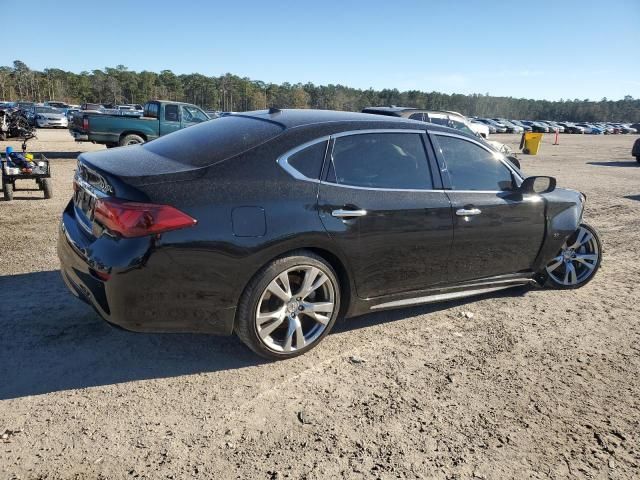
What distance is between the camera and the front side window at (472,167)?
3.93 metres

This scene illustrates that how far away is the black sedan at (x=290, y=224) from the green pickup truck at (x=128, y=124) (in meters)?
10.8

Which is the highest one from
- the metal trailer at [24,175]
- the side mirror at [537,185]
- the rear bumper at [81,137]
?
the side mirror at [537,185]

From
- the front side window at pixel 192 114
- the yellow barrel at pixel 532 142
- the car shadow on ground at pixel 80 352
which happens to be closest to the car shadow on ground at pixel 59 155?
the front side window at pixel 192 114

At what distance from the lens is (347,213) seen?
3248 millimetres

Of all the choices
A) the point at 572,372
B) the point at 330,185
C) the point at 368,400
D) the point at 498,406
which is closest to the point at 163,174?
the point at 330,185

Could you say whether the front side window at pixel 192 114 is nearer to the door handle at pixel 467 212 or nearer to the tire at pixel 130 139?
the tire at pixel 130 139

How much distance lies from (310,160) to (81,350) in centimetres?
203

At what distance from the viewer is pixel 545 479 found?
2314mm

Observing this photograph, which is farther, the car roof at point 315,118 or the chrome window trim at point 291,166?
the car roof at point 315,118

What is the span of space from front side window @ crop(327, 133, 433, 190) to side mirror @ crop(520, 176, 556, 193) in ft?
3.54

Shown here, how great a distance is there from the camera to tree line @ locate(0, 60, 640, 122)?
11494 centimetres

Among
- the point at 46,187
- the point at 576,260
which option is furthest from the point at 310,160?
the point at 46,187

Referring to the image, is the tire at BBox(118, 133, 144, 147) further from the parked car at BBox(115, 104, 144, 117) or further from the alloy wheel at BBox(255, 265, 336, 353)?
the alloy wheel at BBox(255, 265, 336, 353)

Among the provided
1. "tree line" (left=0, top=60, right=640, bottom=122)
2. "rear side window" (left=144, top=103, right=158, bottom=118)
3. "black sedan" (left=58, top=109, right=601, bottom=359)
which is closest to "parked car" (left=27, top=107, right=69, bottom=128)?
"rear side window" (left=144, top=103, right=158, bottom=118)
